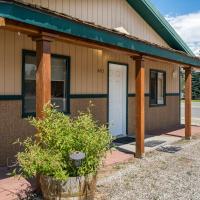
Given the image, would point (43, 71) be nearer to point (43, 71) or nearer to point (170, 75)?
point (43, 71)

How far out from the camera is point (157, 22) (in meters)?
13.2

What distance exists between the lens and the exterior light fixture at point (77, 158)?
4918 millimetres

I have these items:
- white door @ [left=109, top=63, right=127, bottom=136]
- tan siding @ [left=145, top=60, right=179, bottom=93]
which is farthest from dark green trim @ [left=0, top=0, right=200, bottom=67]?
tan siding @ [left=145, top=60, right=179, bottom=93]

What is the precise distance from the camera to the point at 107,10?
11070 millimetres

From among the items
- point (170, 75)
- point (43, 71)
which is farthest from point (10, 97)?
point (170, 75)

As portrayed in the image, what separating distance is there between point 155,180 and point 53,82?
3.77 m

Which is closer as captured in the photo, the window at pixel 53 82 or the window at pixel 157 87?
the window at pixel 53 82

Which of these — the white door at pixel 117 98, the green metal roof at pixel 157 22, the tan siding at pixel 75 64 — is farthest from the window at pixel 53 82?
the green metal roof at pixel 157 22

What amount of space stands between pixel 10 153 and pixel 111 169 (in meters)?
2.27

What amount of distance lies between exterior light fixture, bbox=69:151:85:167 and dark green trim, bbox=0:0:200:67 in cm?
208

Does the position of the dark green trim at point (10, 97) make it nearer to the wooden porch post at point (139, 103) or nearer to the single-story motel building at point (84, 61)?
the single-story motel building at point (84, 61)

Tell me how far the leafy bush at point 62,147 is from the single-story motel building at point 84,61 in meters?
0.63

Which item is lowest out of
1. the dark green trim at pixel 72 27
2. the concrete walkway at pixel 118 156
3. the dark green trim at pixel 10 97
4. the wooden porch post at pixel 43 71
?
the concrete walkway at pixel 118 156

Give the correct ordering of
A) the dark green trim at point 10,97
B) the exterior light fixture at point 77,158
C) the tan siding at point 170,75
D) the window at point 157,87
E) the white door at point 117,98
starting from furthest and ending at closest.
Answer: the tan siding at point 170,75
the window at point 157,87
the white door at point 117,98
the dark green trim at point 10,97
the exterior light fixture at point 77,158
